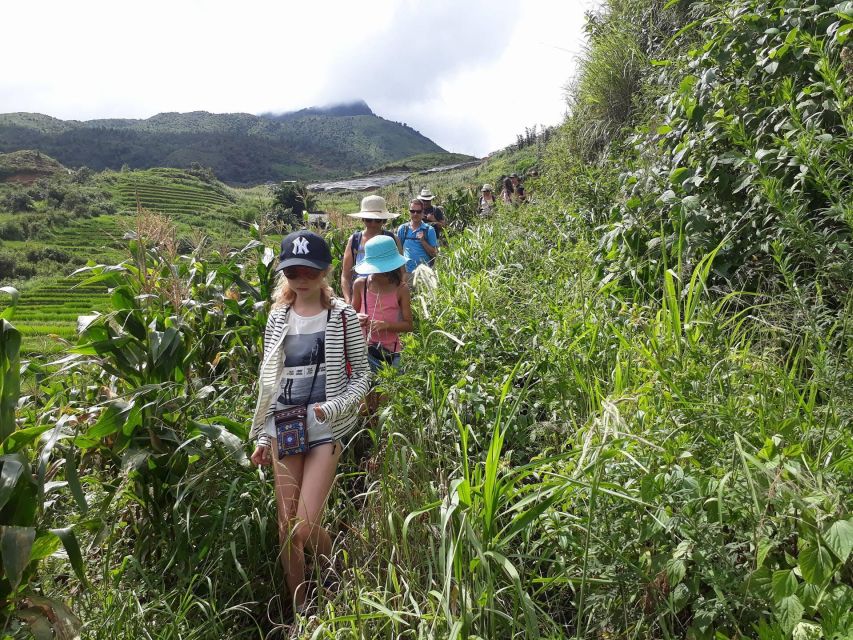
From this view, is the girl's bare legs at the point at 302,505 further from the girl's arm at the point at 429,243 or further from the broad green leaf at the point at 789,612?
the girl's arm at the point at 429,243

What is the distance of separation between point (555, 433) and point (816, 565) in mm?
1056

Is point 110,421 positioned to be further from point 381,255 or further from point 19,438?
point 381,255

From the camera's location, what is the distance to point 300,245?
2666 mm

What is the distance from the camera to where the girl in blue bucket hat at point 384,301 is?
352 cm

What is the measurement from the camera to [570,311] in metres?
2.62

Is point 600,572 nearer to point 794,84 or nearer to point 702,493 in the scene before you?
point 702,493

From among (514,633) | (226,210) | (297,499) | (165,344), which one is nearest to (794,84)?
(514,633)

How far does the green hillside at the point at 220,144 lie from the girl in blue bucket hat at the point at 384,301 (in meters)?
104

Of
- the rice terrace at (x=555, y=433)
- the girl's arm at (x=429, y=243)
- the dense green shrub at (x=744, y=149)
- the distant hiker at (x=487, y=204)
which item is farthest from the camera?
the distant hiker at (x=487, y=204)

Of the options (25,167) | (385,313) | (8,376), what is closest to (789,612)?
(8,376)

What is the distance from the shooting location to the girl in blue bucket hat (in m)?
3.52

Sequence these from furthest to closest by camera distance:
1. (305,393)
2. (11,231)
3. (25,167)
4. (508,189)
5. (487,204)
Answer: (25,167), (11,231), (508,189), (487,204), (305,393)

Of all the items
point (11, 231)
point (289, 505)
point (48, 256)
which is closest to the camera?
point (289, 505)

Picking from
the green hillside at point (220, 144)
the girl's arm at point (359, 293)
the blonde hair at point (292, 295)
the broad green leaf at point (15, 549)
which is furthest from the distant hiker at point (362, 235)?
the green hillside at point (220, 144)
